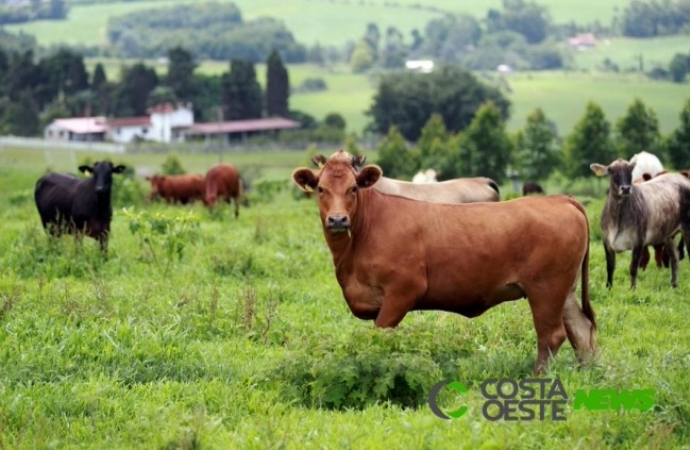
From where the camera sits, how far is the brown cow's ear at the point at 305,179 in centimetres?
1056

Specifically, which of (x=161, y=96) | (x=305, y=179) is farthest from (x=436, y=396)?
(x=161, y=96)

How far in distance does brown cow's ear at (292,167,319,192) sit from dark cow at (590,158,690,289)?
5.99m

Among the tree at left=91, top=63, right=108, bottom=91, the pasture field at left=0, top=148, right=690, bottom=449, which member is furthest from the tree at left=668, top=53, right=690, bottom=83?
the pasture field at left=0, top=148, right=690, bottom=449

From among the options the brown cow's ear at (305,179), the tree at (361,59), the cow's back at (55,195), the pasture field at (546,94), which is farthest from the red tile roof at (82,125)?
the brown cow's ear at (305,179)

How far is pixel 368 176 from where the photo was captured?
10602 mm

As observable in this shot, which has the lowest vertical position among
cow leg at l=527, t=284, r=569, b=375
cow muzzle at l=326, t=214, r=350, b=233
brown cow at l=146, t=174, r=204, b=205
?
brown cow at l=146, t=174, r=204, b=205

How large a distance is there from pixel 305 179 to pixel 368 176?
0.57m

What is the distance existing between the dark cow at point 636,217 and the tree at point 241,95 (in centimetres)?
9422

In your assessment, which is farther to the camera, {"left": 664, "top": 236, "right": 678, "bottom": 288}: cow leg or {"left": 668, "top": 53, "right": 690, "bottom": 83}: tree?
{"left": 668, "top": 53, "right": 690, "bottom": 83}: tree

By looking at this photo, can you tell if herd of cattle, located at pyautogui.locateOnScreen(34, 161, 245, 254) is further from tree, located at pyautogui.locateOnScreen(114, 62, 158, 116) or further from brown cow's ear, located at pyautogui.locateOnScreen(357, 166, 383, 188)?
tree, located at pyautogui.locateOnScreen(114, 62, 158, 116)

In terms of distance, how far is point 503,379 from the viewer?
373 inches

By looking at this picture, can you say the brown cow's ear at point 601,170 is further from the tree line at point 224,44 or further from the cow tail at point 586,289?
the tree line at point 224,44

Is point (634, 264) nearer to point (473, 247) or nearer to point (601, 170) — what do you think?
point (601, 170)

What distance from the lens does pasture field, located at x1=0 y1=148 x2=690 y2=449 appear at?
27.1 ft
